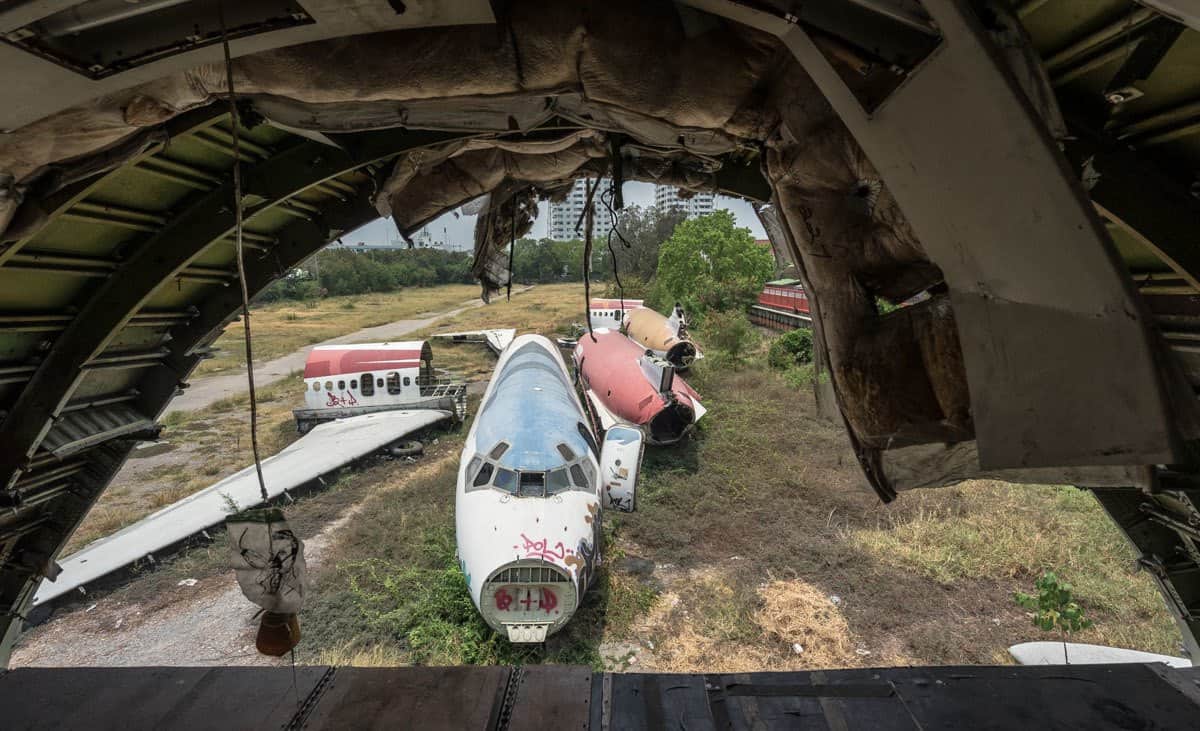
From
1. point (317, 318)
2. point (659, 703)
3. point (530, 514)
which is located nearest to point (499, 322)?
point (317, 318)

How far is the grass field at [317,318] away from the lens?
149ft

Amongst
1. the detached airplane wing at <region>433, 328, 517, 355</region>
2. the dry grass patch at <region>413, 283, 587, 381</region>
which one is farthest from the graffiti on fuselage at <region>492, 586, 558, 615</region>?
the detached airplane wing at <region>433, 328, 517, 355</region>

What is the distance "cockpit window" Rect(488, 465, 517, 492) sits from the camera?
9945mm

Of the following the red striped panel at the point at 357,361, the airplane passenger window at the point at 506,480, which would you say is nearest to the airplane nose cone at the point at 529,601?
the airplane passenger window at the point at 506,480

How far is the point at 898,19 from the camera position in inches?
79.8

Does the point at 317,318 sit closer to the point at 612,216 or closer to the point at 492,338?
the point at 492,338

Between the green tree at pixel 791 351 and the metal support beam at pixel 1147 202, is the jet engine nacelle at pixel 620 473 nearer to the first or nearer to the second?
the metal support beam at pixel 1147 202

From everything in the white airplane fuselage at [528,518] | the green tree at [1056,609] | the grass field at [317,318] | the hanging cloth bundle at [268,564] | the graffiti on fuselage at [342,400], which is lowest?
the green tree at [1056,609]

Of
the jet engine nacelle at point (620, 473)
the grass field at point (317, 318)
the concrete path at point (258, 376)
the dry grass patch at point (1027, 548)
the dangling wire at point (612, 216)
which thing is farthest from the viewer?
the grass field at point (317, 318)

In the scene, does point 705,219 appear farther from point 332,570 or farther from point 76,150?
point 76,150

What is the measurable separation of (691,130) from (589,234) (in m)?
1.34

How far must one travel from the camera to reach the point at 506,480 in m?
10.1

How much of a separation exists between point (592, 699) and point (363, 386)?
20536 millimetres

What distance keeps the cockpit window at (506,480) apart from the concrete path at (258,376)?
16.3 metres
